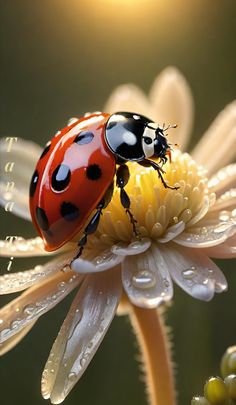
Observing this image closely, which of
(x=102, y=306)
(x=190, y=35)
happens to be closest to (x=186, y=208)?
(x=102, y=306)

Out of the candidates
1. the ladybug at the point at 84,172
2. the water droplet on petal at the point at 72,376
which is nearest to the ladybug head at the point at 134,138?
the ladybug at the point at 84,172

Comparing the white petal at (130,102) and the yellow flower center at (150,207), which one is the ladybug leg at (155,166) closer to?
the yellow flower center at (150,207)

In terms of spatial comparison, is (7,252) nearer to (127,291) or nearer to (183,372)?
(127,291)

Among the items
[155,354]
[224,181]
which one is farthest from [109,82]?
[155,354]

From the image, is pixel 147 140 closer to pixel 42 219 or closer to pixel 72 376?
pixel 42 219

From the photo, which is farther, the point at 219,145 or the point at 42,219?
the point at 219,145

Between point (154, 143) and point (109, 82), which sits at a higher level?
point (154, 143)
